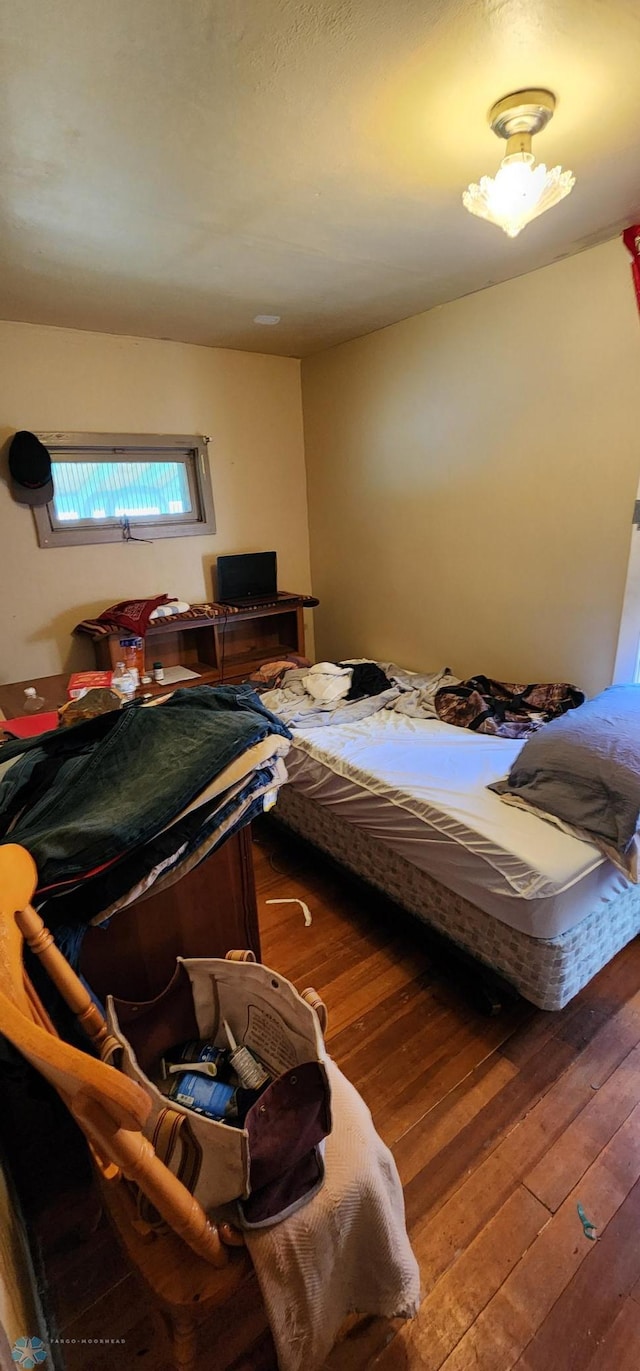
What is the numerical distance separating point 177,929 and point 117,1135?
0.59 meters

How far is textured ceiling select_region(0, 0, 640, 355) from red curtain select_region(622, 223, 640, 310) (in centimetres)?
4

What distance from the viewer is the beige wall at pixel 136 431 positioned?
2.70 m

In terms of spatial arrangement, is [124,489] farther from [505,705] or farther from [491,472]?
[505,705]

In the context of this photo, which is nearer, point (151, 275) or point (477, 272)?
point (151, 275)

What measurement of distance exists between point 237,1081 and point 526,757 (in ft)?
4.25

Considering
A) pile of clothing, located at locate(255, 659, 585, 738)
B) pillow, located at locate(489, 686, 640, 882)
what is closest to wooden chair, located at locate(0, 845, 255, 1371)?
pillow, located at locate(489, 686, 640, 882)

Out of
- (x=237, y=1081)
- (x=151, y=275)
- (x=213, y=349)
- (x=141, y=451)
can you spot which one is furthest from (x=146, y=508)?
(x=237, y=1081)

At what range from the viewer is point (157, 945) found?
3.90 ft

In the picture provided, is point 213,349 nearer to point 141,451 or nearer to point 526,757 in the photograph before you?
point 141,451

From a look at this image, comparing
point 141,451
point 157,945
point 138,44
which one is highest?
point 138,44

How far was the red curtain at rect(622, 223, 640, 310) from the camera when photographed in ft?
6.42

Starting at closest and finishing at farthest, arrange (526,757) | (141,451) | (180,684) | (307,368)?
(526,757)
(180,684)
(141,451)
(307,368)

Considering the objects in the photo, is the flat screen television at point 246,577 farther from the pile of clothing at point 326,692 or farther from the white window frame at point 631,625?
the white window frame at point 631,625

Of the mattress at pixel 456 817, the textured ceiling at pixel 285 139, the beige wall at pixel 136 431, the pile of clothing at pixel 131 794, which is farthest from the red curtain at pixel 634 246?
the pile of clothing at pixel 131 794
